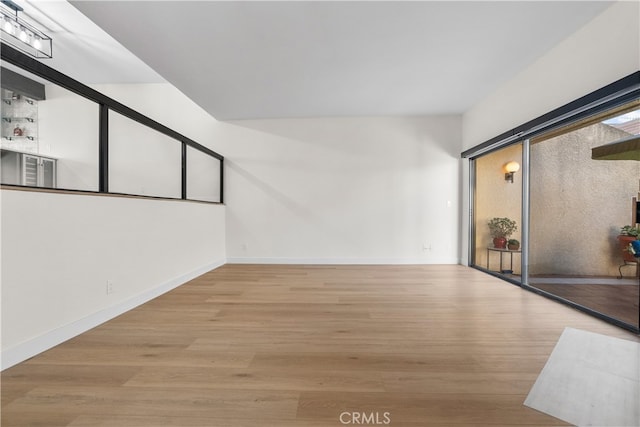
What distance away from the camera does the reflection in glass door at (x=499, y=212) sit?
4.04m

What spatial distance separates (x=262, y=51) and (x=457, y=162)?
397 centimetres

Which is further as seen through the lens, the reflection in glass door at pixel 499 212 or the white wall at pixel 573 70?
the reflection in glass door at pixel 499 212

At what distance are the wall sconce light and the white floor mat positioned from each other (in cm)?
269

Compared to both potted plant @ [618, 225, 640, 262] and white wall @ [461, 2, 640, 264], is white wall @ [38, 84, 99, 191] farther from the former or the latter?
potted plant @ [618, 225, 640, 262]

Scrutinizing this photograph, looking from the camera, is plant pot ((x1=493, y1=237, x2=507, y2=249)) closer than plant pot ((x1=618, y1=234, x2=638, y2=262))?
No

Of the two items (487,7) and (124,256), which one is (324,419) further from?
(487,7)

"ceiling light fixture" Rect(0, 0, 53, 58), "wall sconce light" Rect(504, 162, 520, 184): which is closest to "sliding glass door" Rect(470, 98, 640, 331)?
"wall sconce light" Rect(504, 162, 520, 184)

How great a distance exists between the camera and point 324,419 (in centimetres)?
125

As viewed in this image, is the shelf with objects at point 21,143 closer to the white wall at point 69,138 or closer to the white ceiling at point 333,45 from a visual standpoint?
the white wall at point 69,138

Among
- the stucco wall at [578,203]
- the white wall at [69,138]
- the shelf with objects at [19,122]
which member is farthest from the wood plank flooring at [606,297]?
the white wall at [69,138]

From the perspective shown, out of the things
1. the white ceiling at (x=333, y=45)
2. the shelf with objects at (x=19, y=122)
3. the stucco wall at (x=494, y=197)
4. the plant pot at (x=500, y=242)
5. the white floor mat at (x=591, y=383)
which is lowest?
the white floor mat at (x=591, y=383)

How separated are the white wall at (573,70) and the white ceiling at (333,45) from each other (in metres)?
0.12

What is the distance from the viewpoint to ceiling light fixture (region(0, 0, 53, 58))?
306cm

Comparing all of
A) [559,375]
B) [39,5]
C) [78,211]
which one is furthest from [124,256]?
[559,375]
